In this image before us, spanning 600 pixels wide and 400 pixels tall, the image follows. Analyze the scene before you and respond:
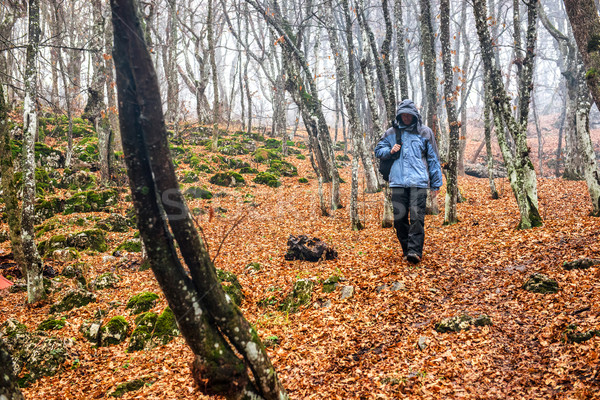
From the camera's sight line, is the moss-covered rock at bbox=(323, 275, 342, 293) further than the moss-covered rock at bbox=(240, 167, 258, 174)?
No

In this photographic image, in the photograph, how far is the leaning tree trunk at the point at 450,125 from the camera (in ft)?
24.5

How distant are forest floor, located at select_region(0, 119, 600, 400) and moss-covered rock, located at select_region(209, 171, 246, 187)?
22.6ft

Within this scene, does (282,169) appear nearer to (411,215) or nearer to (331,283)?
(331,283)

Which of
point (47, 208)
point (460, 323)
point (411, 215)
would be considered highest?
point (47, 208)

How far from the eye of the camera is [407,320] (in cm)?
428

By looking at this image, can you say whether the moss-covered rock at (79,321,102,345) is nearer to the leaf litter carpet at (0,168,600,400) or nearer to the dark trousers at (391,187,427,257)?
the leaf litter carpet at (0,168,600,400)

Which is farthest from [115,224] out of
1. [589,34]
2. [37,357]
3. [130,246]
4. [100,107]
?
[589,34]

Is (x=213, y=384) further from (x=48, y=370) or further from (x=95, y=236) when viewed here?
(x=95, y=236)

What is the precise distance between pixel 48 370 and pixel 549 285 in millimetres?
6802

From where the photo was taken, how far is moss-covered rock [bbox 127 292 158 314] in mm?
6094

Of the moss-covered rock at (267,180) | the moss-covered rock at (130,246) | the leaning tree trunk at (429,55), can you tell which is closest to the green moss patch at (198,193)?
the moss-covered rock at (267,180)

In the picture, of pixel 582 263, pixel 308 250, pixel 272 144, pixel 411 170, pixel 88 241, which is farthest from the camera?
pixel 272 144

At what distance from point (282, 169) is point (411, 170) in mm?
12369

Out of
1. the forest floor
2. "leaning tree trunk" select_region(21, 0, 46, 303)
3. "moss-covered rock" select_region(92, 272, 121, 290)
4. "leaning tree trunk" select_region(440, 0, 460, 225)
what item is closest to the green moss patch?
the forest floor
